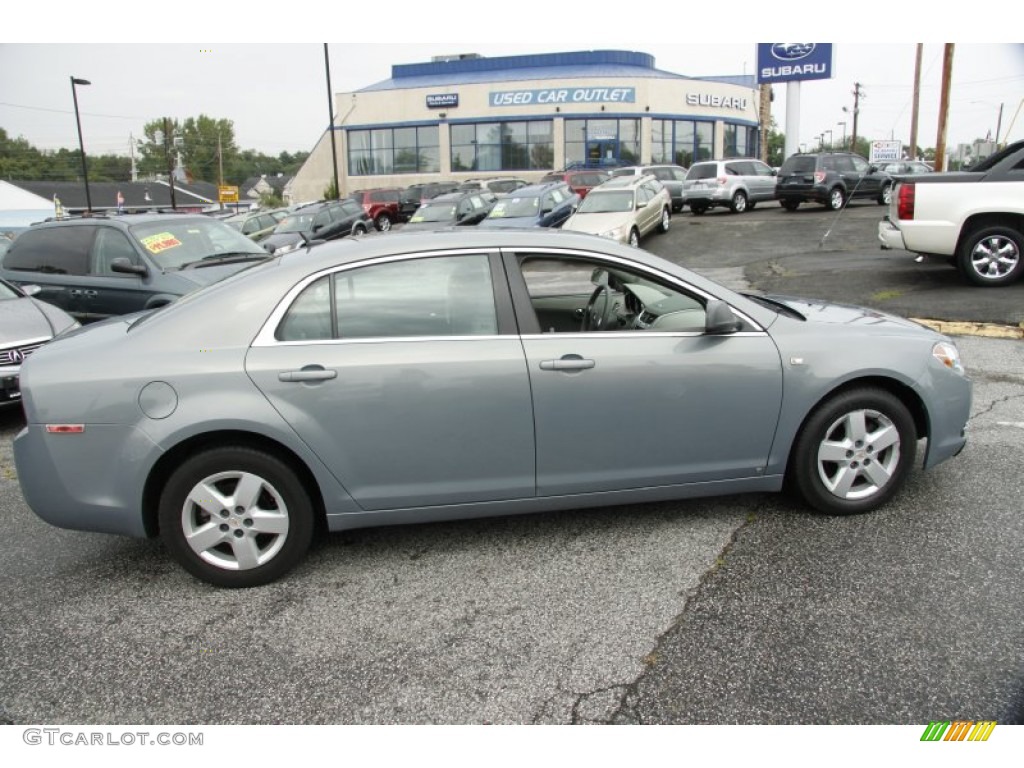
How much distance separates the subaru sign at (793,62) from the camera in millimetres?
34406

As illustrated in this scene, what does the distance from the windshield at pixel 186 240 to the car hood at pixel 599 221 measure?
8632 millimetres

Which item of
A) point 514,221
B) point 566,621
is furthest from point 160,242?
point 514,221

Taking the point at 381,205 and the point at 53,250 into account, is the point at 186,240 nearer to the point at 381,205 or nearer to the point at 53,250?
the point at 53,250

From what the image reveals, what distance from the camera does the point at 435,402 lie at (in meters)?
3.49

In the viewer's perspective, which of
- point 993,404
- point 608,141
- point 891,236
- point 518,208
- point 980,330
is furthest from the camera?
point 608,141

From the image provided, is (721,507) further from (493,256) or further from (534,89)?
(534,89)

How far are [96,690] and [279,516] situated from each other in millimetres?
957

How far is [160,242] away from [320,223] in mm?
14075

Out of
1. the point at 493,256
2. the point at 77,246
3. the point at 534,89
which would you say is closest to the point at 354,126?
the point at 534,89

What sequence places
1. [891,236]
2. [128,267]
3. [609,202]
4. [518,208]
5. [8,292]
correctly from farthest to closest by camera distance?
1. [518,208]
2. [609,202]
3. [891,236]
4. [128,267]
5. [8,292]

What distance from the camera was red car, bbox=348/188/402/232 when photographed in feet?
101

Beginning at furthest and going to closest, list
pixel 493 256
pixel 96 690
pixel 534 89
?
pixel 534 89
pixel 493 256
pixel 96 690

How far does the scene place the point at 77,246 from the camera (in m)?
8.33

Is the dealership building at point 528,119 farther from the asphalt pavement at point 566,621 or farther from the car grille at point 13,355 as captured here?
the asphalt pavement at point 566,621
